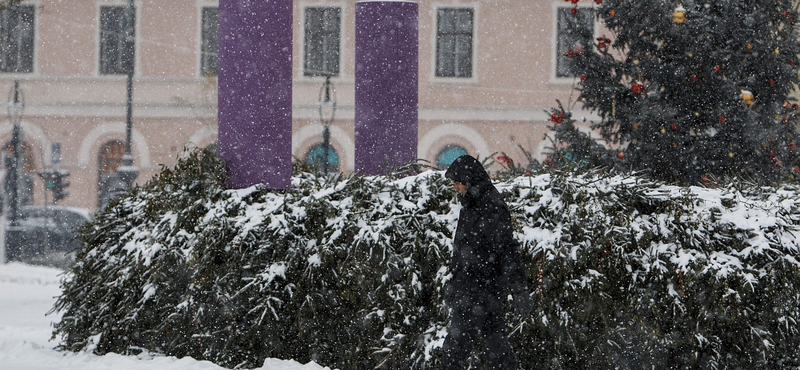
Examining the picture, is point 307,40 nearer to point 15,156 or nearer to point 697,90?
point 15,156

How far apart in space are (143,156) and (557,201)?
27821mm

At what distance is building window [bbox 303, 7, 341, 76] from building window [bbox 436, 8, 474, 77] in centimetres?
331

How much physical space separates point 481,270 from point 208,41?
28.5 m

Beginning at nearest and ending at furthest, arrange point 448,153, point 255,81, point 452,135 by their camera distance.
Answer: point 255,81 < point 452,135 < point 448,153

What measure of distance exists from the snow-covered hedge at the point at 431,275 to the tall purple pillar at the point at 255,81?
69 centimetres

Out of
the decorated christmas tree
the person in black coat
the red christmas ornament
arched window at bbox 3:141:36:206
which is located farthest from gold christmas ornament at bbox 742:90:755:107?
arched window at bbox 3:141:36:206

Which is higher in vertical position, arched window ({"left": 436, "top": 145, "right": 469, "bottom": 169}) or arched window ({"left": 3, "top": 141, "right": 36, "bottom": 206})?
arched window ({"left": 436, "top": 145, "right": 469, "bottom": 169})

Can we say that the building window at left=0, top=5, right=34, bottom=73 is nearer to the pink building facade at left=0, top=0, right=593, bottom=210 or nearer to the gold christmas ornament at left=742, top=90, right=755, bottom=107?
the pink building facade at left=0, top=0, right=593, bottom=210

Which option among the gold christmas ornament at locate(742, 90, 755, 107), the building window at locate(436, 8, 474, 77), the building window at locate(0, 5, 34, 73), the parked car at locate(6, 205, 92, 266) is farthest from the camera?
the building window at locate(0, 5, 34, 73)

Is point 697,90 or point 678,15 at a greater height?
point 678,15

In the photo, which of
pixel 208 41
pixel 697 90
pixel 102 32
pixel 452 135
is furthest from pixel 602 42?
pixel 102 32

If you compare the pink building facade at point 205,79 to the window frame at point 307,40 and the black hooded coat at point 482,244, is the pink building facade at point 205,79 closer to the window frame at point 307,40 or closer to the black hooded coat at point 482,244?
the window frame at point 307,40

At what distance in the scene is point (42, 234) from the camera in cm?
2597

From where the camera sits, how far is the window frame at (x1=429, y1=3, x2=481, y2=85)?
31.7m
